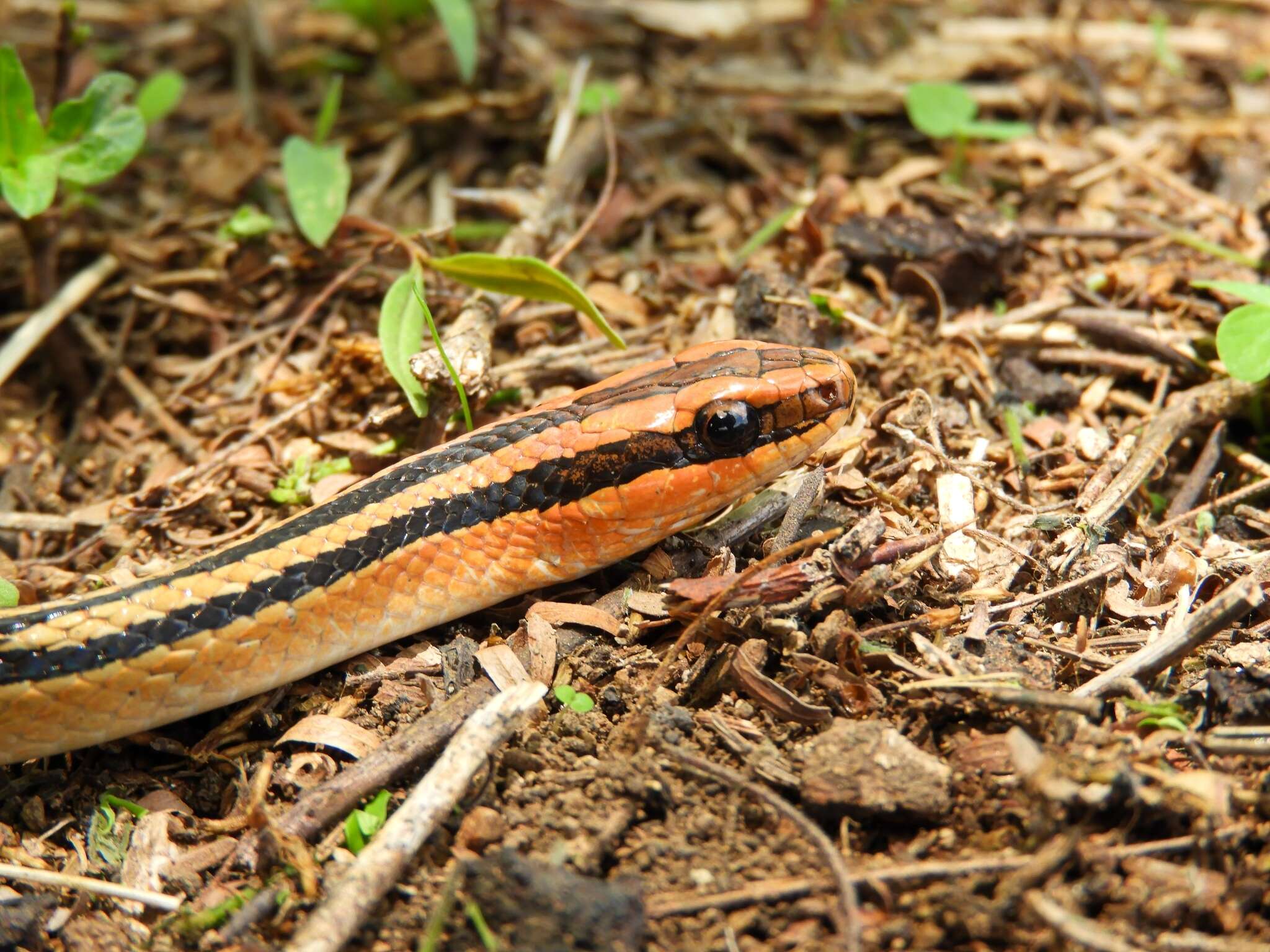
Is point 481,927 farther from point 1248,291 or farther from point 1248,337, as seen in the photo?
point 1248,291

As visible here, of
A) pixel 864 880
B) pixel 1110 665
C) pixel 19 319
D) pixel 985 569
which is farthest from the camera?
pixel 19 319

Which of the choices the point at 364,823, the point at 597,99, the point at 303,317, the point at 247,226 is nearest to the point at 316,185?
the point at 247,226

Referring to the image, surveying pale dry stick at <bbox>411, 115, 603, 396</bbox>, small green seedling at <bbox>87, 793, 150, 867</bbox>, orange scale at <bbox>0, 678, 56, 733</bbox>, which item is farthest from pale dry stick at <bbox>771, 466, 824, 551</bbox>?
orange scale at <bbox>0, 678, 56, 733</bbox>

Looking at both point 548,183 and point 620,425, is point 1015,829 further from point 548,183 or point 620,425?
point 548,183

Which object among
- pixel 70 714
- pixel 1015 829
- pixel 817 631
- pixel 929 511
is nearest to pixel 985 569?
pixel 929 511

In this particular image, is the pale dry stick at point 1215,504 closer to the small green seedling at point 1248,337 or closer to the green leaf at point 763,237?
the small green seedling at point 1248,337

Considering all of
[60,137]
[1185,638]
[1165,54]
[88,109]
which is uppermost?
[88,109]

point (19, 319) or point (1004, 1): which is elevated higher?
point (1004, 1)

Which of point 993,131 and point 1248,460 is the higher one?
point 993,131
